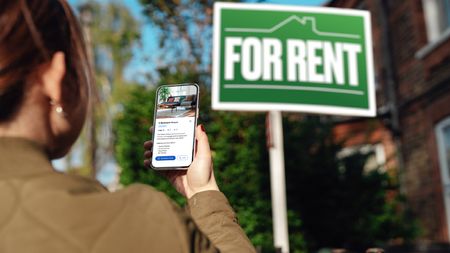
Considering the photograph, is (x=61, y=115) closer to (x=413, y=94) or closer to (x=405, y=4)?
(x=413, y=94)

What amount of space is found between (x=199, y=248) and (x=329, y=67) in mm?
3258

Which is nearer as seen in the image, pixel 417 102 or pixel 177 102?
pixel 177 102

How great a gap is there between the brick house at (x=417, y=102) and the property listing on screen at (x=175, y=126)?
760cm

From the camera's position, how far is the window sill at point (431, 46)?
8926 mm

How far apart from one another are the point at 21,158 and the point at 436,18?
402 inches

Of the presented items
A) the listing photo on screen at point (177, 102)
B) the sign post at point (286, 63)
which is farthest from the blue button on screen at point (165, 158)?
the sign post at point (286, 63)

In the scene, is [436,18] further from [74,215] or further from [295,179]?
[74,215]

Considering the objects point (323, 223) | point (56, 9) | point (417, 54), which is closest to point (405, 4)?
point (417, 54)

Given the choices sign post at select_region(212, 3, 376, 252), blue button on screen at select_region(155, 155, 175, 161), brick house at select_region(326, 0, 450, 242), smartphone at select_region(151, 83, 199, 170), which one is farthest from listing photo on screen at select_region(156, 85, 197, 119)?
brick house at select_region(326, 0, 450, 242)

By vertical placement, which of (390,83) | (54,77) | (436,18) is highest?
(436,18)

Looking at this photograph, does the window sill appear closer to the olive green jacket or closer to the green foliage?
the green foliage

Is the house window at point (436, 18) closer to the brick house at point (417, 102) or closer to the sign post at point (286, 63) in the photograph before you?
the brick house at point (417, 102)

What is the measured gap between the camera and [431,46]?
369 inches

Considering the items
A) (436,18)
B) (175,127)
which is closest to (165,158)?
(175,127)
